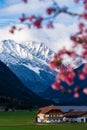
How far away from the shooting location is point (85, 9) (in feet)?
24.5

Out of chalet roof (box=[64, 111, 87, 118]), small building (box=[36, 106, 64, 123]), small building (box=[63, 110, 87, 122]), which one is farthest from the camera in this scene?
small building (box=[36, 106, 64, 123])

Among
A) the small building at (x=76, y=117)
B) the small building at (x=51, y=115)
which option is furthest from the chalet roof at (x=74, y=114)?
the small building at (x=51, y=115)

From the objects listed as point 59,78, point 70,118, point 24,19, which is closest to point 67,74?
point 59,78

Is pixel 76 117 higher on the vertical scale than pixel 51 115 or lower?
lower

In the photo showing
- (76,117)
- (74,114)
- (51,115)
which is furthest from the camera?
(51,115)

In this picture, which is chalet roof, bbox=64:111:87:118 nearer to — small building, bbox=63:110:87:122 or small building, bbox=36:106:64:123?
small building, bbox=63:110:87:122

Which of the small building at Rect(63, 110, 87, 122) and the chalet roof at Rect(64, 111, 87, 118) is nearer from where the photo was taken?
the small building at Rect(63, 110, 87, 122)

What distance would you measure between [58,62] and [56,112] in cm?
13933

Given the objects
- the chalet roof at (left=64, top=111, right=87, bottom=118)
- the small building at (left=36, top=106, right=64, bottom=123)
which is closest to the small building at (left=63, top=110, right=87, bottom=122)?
the chalet roof at (left=64, top=111, right=87, bottom=118)

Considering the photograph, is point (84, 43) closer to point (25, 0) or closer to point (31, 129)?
point (25, 0)

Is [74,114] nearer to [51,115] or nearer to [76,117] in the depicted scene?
[76,117]

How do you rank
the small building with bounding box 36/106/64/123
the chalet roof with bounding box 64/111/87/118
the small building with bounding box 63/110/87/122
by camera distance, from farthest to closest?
the small building with bounding box 36/106/64/123 < the chalet roof with bounding box 64/111/87/118 < the small building with bounding box 63/110/87/122

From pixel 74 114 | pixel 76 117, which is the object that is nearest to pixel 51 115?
pixel 74 114

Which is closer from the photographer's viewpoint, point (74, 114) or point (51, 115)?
point (74, 114)
